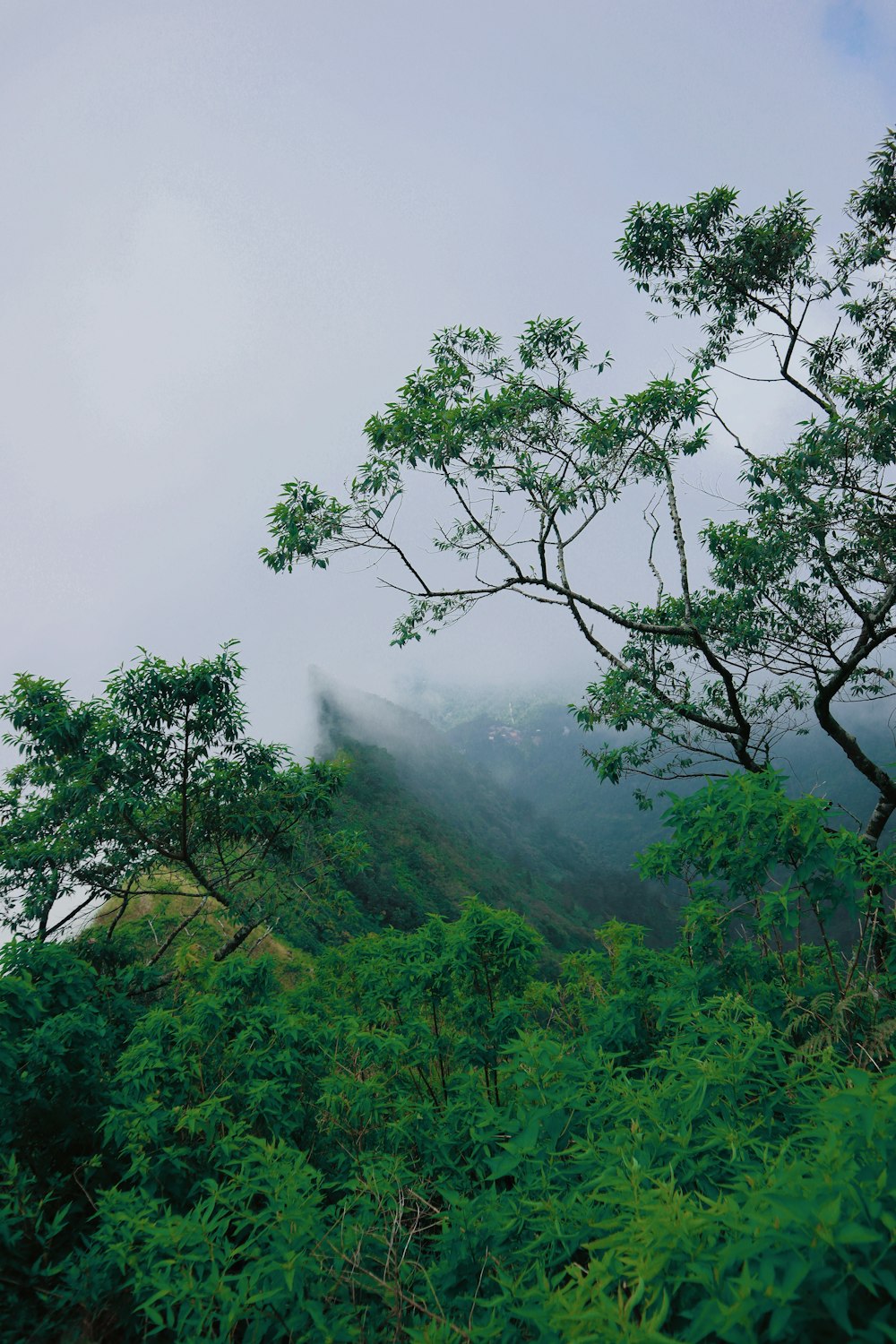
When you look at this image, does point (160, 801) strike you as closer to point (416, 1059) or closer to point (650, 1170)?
point (416, 1059)

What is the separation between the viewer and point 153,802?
7223mm

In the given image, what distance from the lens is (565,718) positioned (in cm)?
12438

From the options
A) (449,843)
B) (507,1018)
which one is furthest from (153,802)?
(449,843)

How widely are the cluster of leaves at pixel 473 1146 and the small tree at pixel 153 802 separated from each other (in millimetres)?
2103

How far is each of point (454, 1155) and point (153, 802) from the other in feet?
16.6

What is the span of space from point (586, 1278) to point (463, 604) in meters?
6.30

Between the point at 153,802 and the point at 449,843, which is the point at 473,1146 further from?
the point at 449,843

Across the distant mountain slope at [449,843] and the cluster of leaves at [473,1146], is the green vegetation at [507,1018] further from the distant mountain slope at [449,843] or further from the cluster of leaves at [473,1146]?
the distant mountain slope at [449,843]

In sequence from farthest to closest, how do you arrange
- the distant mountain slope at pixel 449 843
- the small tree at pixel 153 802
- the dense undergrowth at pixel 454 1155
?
the distant mountain slope at pixel 449 843
the small tree at pixel 153 802
the dense undergrowth at pixel 454 1155

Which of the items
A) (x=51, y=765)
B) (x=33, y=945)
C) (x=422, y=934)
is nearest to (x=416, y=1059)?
(x=422, y=934)

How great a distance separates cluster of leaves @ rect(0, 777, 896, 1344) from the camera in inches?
58.6

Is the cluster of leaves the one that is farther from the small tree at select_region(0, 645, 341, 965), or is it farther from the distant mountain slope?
the distant mountain slope

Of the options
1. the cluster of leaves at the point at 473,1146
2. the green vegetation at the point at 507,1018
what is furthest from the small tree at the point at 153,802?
the cluster of leaves at the point at 473,1146

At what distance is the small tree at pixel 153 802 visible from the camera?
6676 millimetres
